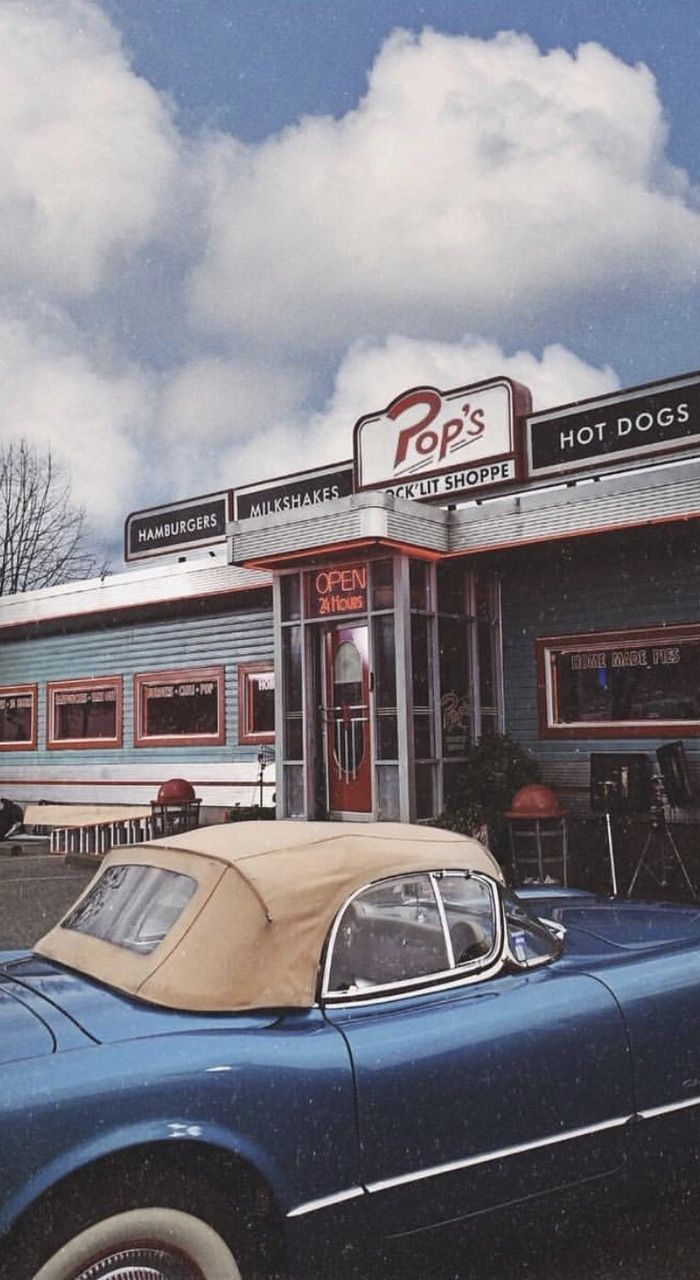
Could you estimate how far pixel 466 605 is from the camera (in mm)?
11727

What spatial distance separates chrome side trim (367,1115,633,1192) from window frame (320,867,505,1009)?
17.8 inches

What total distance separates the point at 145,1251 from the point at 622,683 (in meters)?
9.39

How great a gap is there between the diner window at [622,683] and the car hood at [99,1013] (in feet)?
28.1

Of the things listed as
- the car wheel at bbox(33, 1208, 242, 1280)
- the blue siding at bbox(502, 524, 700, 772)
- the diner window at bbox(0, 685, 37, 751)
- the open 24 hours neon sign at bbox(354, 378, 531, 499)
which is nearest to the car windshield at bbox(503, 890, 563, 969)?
the car wheel at bbox(33, 1208, 242, 1280)

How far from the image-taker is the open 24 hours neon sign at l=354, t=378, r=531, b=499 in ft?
41.8

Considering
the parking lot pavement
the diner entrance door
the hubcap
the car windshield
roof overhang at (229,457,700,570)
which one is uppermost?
roof overhang at (229,457,700,570)

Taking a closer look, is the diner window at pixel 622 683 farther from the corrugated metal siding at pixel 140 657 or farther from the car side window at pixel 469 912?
the car side window at pixel 469 912

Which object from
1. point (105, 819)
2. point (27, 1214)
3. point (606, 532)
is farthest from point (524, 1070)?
point (105, 819)

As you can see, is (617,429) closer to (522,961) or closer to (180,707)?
(180,707)

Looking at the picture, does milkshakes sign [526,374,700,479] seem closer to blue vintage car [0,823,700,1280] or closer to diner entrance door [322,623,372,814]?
diner entrance door [322,623,372,814]

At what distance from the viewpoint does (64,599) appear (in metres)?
16.4

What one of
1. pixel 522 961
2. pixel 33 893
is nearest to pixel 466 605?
pixel 33 893

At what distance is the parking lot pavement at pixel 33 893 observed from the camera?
8.61 metres

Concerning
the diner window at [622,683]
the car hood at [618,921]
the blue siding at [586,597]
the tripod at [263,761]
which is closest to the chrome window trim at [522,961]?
the car hood at [618,921]
